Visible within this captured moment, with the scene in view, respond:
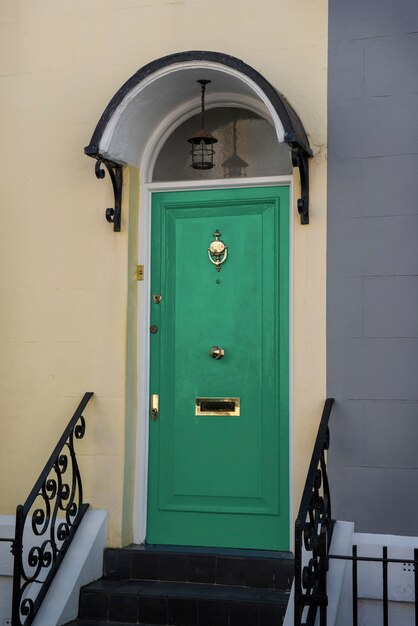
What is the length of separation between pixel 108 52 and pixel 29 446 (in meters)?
2.78

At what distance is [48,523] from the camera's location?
6242mm

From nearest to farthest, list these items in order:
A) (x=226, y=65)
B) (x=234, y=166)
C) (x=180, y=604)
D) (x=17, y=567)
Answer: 1. (x=17, y=567)
2. (x=180, y=604)
3. (x=226, y=65)
4. (x=234, y=166)

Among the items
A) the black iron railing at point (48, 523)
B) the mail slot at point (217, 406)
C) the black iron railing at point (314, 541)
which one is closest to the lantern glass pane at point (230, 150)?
the mail slot at point (217, 406)

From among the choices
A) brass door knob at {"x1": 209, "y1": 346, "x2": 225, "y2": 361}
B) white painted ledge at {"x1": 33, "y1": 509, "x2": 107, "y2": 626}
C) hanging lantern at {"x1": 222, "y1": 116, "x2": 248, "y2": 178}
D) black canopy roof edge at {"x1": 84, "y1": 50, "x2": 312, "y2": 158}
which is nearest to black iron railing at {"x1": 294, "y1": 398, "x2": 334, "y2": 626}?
brass door knob at {"x1": 209, "y1": 346, "x2": 225, "y2": 361}

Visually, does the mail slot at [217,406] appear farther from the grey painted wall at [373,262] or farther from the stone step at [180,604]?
the stone step at [180,604]

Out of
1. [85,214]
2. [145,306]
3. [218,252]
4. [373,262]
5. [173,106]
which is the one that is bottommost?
[145,306]

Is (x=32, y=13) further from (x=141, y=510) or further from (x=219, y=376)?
(x=141, y=510)

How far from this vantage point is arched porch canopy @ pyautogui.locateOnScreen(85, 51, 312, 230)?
622cm

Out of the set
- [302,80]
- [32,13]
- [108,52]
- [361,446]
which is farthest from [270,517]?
[32,13]

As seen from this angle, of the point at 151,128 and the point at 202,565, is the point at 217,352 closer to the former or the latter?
the point at 202,565

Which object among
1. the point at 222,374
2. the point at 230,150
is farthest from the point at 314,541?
the point at 230,150

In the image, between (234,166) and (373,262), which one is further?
(234,166)

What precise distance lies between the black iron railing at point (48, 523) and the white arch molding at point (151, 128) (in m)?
0.43

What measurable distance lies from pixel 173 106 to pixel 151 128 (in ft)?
0.71
